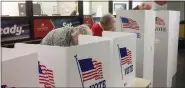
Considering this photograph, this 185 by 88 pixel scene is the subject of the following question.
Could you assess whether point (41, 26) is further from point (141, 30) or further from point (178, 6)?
point (178, 6)

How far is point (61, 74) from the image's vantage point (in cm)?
123

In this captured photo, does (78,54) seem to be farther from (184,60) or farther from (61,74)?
(184,60)

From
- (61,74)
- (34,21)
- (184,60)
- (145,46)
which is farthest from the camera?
(184,60)

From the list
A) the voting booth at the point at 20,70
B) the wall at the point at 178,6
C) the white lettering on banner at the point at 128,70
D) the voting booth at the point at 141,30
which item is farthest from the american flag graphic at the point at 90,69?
the wall at the point at 178,6

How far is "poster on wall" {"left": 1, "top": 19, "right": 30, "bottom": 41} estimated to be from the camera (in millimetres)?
3618

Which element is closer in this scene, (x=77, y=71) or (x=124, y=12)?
(x=77, y=71)

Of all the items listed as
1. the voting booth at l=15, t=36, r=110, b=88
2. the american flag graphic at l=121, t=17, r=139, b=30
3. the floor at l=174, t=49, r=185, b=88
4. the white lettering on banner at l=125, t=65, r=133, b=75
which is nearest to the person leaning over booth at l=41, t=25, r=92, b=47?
the voting booth at l=15, t=36, r=110, b=88

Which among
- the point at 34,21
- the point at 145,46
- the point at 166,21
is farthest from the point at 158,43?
the point at 34,21

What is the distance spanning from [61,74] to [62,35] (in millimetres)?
648

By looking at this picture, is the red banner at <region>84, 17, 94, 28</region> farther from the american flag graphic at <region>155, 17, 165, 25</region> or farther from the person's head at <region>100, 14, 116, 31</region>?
the person's head at <region>100, 14, 116, 31</region>

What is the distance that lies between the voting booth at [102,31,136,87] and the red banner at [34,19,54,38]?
7.43 feet

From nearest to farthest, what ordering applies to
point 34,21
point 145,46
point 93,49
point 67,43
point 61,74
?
1. point 61,74
2. point 93,49
3. point 67,43
4. point 145,46
5. point 34,21

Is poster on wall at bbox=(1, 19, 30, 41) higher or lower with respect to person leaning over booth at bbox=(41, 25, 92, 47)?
higher

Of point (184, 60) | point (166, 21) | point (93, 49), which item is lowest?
point (184, 60)
